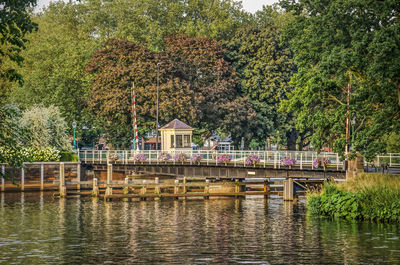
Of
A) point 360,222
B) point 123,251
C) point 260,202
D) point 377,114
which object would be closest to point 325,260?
point 123,251

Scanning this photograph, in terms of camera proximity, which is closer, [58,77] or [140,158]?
[140,158]

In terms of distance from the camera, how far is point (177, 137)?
69.2 metres

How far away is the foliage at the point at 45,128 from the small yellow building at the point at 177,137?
38.5ft

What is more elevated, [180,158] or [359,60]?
[359,60]

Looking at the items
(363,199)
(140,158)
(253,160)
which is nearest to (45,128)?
(140,158)

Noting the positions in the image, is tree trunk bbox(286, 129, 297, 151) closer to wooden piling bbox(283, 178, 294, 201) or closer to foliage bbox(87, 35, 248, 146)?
foliage bbox(87, 35, 248, 146)

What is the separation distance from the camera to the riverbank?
36.5m

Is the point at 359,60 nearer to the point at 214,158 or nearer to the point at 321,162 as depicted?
the point at 321,162

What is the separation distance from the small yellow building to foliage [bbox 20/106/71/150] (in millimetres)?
11725

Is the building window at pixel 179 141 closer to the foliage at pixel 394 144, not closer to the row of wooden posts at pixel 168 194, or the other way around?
the row of wooden posts at pixel 168 194

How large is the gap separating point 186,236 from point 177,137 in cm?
3552

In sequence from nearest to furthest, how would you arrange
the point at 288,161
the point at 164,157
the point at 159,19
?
the point at 288,161
the point at 164,157
the point at 159,19

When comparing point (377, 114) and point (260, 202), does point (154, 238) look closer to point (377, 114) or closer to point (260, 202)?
point (377, 114)

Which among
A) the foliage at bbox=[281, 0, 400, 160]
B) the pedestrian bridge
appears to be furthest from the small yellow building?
the foliage at bbox=[281, 0, 400, 160]
